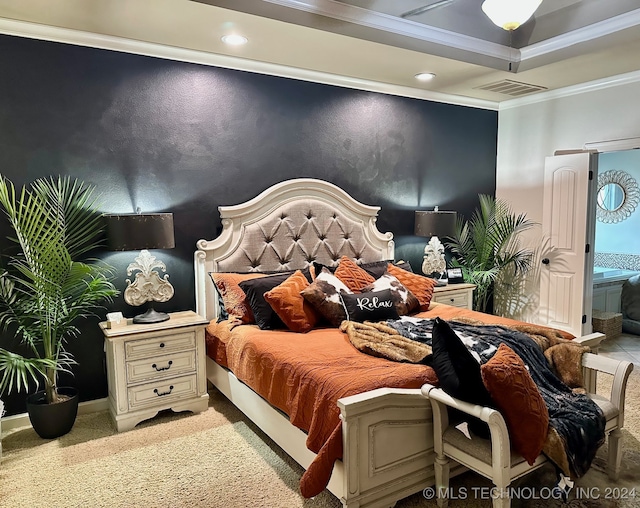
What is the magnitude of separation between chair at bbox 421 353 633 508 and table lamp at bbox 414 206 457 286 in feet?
6.83

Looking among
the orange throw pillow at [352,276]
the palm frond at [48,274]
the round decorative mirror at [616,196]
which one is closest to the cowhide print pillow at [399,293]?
the orange throw pillow at [352,276]

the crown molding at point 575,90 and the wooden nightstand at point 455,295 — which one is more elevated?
the crown molding at point 575,90

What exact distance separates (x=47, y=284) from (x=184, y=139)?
142cm

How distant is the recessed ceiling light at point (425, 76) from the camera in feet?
13.7

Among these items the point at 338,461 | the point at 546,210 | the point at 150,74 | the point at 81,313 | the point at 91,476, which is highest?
the point at 150,74

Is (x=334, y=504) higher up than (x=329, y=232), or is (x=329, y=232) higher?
(x=329, y=232)

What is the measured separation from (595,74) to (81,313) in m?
4.62

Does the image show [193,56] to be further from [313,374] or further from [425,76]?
[313,374]

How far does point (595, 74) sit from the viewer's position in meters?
4.23

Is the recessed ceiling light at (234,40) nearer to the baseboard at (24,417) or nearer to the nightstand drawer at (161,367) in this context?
the nightstand drawer at (161,367)

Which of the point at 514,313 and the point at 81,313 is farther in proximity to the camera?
the point at 514,313

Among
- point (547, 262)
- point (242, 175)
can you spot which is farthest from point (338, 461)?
point (547, 262)

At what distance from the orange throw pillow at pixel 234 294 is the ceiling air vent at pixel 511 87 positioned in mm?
2837

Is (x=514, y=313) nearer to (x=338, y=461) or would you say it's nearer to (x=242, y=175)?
(x=242, y=175)
